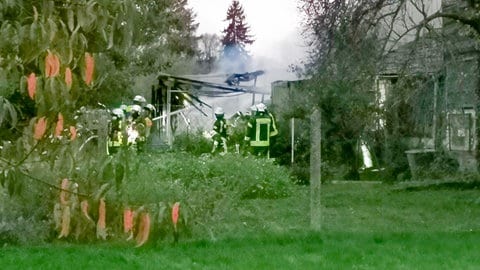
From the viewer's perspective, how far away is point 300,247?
9.33 m

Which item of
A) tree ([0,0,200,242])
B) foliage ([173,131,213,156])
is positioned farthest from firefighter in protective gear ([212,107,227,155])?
tree ([0,0,200,242])

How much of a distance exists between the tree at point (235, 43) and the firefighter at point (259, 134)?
14815 millimetres

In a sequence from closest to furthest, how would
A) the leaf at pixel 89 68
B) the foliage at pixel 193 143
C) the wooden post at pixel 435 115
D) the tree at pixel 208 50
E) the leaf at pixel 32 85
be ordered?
the leaf at pixel 32 85 < the leaf at pixel 89 68 < the wooden post at pixel 435 115 < the foliage at pixel 193 143 < the tree at pixel 208 50

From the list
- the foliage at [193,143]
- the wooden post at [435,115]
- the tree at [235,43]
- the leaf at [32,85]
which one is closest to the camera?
the leaf at [32,85]

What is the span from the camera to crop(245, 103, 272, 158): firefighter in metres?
21.4

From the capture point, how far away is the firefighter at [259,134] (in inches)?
844

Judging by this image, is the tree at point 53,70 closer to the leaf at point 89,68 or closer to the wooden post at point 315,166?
the leaf at point 89,68

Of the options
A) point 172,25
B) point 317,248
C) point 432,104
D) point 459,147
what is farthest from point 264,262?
point 172,25

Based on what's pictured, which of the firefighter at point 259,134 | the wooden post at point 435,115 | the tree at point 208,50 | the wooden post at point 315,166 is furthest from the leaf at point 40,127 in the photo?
the tree at point 208,50

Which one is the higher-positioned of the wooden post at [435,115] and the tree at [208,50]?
the tree at [208,50]

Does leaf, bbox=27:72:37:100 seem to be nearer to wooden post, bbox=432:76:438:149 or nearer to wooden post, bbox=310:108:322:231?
wooden post, bbox=310:108:322:231

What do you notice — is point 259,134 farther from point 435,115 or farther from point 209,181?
point 209,181

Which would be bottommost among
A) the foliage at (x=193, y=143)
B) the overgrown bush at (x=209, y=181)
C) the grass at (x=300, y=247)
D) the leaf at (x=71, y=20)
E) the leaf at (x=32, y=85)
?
the grass at (x=300, y=247)

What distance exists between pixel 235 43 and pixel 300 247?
35.5 metres
